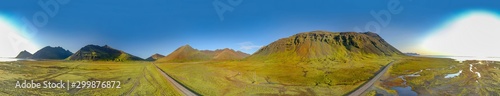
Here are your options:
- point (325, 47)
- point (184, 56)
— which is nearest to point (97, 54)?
point (184, 56)

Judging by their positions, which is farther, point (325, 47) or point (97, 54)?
point (325, 47)

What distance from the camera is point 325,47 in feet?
396

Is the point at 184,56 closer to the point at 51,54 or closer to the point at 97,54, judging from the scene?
the point at 97,54

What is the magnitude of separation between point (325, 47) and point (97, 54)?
95750 millimetres

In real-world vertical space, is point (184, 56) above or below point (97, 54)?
below

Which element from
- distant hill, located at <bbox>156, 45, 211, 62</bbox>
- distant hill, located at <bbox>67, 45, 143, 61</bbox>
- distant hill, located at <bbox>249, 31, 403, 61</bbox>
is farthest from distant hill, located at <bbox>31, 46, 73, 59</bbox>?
distant hill, located at <bbox>249, 31, 403, 61</bbox>

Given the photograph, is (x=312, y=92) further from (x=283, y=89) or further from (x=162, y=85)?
(x=162, y=85)

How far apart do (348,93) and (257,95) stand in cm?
1363

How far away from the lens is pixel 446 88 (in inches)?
1821

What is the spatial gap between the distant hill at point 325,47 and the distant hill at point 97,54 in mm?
57041

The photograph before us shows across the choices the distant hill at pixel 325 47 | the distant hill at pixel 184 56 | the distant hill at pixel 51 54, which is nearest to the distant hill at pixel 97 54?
the distant hill at pixel 51 54

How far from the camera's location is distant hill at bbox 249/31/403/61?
4409 inches

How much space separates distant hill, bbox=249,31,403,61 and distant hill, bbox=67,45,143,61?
187ft

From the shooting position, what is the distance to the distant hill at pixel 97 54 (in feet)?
318
